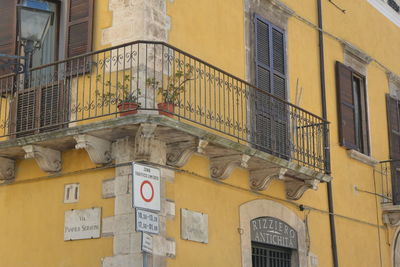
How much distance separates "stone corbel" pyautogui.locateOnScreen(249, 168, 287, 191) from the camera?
11.2m

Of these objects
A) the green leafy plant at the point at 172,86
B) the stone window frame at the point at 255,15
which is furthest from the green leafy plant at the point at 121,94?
the stone window frame at the point at 255,15

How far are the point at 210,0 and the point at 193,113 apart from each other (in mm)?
2006

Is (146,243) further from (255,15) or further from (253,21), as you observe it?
(255,15)

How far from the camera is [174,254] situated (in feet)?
31.2

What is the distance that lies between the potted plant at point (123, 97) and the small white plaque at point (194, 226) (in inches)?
63.9

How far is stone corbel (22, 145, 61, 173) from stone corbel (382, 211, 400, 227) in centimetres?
731

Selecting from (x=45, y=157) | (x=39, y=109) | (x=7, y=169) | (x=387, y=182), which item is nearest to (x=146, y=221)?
(x=45, y=157)

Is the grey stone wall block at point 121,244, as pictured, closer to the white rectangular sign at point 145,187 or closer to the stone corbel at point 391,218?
the white rectangular sign at point 145,187

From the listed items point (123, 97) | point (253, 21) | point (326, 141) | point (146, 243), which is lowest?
point (146, 243)

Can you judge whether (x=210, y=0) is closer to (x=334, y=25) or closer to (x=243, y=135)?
(x=243, y=135)

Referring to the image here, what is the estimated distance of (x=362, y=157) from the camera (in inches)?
563

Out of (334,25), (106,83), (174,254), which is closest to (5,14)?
(106,83)

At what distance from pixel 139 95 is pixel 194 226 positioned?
1923 millimetres

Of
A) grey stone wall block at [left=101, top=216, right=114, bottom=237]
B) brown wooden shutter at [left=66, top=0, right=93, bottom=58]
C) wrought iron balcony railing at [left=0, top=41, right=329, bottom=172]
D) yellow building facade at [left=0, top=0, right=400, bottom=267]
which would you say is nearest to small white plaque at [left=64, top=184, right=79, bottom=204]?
yellow building facade at [left=0, top=0, right=400, bottom=267]
